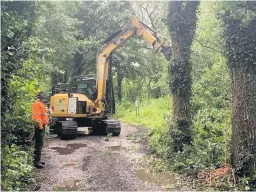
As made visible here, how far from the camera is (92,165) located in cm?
888

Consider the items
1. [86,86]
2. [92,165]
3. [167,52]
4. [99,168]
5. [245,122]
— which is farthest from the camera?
[86,86]

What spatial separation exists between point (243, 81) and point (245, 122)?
0.80m

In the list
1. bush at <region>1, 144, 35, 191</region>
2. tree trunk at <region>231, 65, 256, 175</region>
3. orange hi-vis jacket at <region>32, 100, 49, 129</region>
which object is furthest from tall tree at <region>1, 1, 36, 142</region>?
tree trunk at <region>231, 65, 256, 175</region>

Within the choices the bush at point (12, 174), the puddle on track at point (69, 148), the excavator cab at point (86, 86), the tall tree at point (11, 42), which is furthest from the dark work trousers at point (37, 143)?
the excavator cab at point (86, 86)

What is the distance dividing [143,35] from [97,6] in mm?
15105

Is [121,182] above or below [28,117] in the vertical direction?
below

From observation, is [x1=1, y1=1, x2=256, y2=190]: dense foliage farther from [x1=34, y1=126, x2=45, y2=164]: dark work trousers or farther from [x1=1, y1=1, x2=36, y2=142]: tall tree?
[x1=34, y1=126, x2=45, y2=164]: dark work trousers

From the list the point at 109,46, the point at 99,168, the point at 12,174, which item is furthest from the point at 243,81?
the point at 109,46

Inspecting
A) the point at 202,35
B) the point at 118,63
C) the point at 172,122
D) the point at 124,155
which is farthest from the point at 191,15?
the point at 118,63

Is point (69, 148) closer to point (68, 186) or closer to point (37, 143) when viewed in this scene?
point (37, 143)

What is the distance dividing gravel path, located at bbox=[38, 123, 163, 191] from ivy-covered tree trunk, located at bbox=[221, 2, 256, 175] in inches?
69.7

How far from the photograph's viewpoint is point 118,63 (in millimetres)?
27125

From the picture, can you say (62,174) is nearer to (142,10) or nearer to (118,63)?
(118,63)

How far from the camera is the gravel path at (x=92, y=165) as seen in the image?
7125 millimetres
